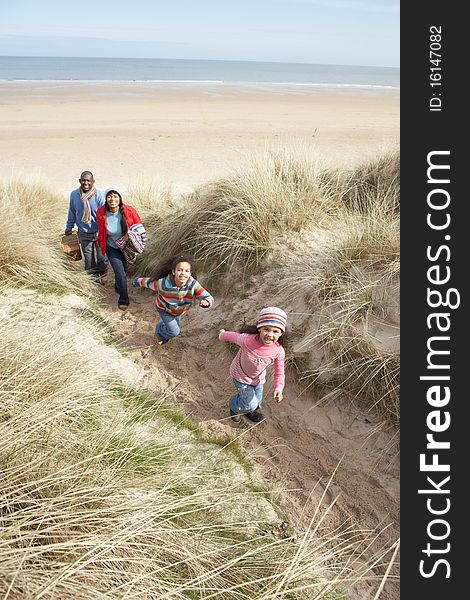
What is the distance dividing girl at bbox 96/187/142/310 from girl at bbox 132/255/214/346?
1.00m

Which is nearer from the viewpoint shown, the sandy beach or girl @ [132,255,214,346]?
girl @ [132,255,214,346]

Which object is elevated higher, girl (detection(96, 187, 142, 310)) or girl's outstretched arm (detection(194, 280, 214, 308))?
girl (detection(96, 187, 142, 310))

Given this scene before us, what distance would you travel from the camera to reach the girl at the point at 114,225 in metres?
5.53

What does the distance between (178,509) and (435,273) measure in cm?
223

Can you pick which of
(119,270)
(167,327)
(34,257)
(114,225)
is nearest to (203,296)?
(167,327)

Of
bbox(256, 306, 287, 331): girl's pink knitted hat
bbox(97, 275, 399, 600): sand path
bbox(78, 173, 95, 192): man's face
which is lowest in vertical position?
bbox(97, 275, 399, 600): sand path

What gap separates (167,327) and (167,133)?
16.9 m

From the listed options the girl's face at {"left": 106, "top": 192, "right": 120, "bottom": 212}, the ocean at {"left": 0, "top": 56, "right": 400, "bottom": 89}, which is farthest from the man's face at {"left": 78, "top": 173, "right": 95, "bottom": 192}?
the ocean at {"left": 0, "top": 56, "right": 400, "bottom": 89}

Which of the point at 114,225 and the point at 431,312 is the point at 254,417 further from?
the point at 114,225

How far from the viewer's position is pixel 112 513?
6.77ft

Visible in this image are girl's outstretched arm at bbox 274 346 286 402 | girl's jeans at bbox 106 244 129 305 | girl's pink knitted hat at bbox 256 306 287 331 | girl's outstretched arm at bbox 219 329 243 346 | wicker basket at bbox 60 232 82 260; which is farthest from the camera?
wicker basket at bbox 60 232 82 260

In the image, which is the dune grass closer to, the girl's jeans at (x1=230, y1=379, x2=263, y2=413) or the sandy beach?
the girl's jeans at (x1=230, y1=379, x2=263, y2=413)

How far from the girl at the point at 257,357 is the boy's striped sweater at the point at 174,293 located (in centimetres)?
92

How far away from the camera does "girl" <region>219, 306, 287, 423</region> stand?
→ 3.50 meters
